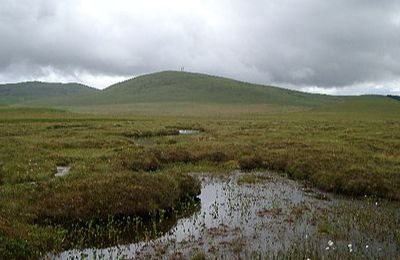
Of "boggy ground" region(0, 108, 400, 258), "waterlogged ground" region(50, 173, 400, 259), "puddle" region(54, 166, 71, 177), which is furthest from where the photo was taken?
"puddle" region(54, 166, 71, 177)

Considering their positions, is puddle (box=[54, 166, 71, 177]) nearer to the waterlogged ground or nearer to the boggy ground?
the boggy ground

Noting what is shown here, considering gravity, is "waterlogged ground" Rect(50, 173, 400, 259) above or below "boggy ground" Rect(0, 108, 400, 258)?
below

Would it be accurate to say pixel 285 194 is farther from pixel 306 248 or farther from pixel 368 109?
pixel 368 109

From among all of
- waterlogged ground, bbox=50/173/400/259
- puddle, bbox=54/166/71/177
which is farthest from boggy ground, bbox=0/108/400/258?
waterlogged ground, bbox=50/173/400/259

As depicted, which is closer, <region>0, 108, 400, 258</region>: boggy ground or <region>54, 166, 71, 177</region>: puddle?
<region>0, 108, 400, 258</region>: boggy ground

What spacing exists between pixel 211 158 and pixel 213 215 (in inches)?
540

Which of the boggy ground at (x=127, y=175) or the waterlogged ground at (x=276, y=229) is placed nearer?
the waterlogged ground at (x=276, y=229)

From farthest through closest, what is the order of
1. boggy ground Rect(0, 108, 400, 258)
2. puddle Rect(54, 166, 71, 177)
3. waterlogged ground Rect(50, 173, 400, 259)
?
puddle Rect(54, 166, 71, 177) → boggy ground Rect(0, 108, 400, 258) → waterlogged ground Rect(50, 173, 400, 259)

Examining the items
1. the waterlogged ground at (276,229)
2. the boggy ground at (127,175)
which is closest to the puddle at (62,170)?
the boggy ground at (127,175)

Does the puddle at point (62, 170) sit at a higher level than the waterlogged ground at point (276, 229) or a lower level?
higher

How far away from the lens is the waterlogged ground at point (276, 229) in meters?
13.0

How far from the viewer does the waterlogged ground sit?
510 inches

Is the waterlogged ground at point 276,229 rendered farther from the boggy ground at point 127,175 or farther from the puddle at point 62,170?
the puddle at point 62,170

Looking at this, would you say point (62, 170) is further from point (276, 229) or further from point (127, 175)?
point (276, 229)
